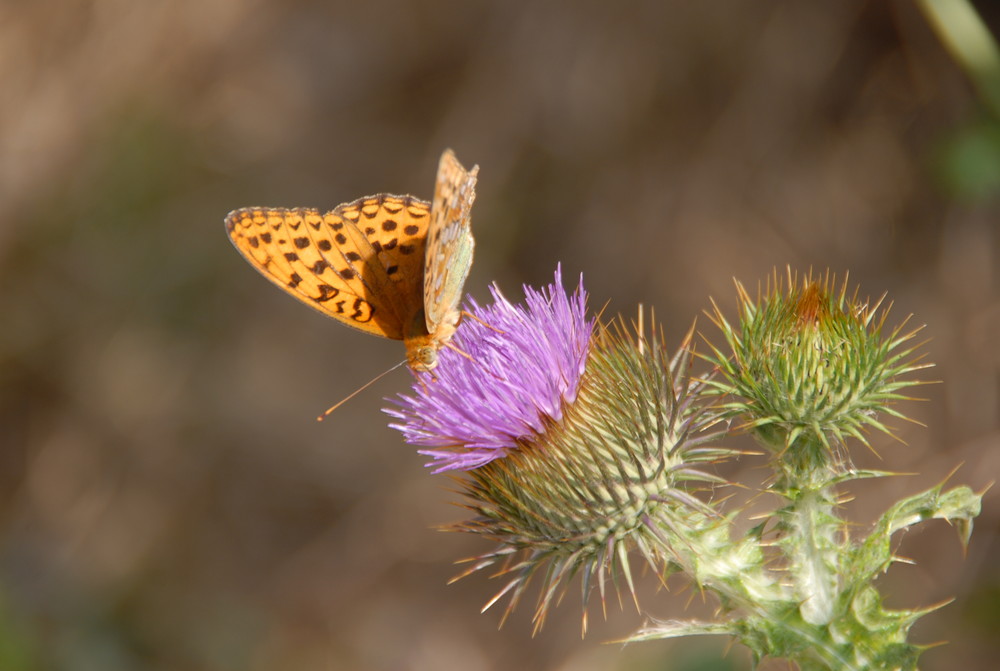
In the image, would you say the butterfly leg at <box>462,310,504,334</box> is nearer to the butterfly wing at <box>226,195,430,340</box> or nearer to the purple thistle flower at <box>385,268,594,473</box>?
the purple thistle flower at <box>385,268,594,473</box>

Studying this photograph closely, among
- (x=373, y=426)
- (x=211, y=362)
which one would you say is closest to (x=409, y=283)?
(x=373, y=426)

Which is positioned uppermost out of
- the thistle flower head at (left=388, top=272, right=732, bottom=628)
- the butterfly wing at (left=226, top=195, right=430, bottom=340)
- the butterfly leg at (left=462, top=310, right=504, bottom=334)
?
the butterfly wing at (left=226, top=195, right=430, bottom=340)

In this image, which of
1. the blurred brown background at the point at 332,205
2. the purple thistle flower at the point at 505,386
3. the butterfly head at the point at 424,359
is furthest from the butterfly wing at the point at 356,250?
the blurred brown background at the point at 332,205

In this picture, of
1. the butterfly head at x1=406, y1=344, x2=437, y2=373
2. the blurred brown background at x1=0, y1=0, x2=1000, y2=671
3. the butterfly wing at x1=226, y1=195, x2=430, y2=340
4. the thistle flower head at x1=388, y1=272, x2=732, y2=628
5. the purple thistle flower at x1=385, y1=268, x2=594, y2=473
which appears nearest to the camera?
the thistle flower head at x1=388, y1=272, x2=732, y2=628

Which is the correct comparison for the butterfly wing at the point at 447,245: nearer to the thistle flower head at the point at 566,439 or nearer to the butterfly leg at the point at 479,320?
the butterfly leg at the point at 479,320

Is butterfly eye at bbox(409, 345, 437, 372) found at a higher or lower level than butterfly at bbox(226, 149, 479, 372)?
lower

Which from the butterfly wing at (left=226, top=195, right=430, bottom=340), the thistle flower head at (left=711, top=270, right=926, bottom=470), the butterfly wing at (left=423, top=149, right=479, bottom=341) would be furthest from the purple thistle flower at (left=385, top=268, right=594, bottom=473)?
the thistle flower head at (left=711, top=270, right=926, bottom=470)

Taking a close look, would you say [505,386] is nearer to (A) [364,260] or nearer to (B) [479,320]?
(B) [479,320]

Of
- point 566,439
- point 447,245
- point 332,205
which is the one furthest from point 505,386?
point 332,205
